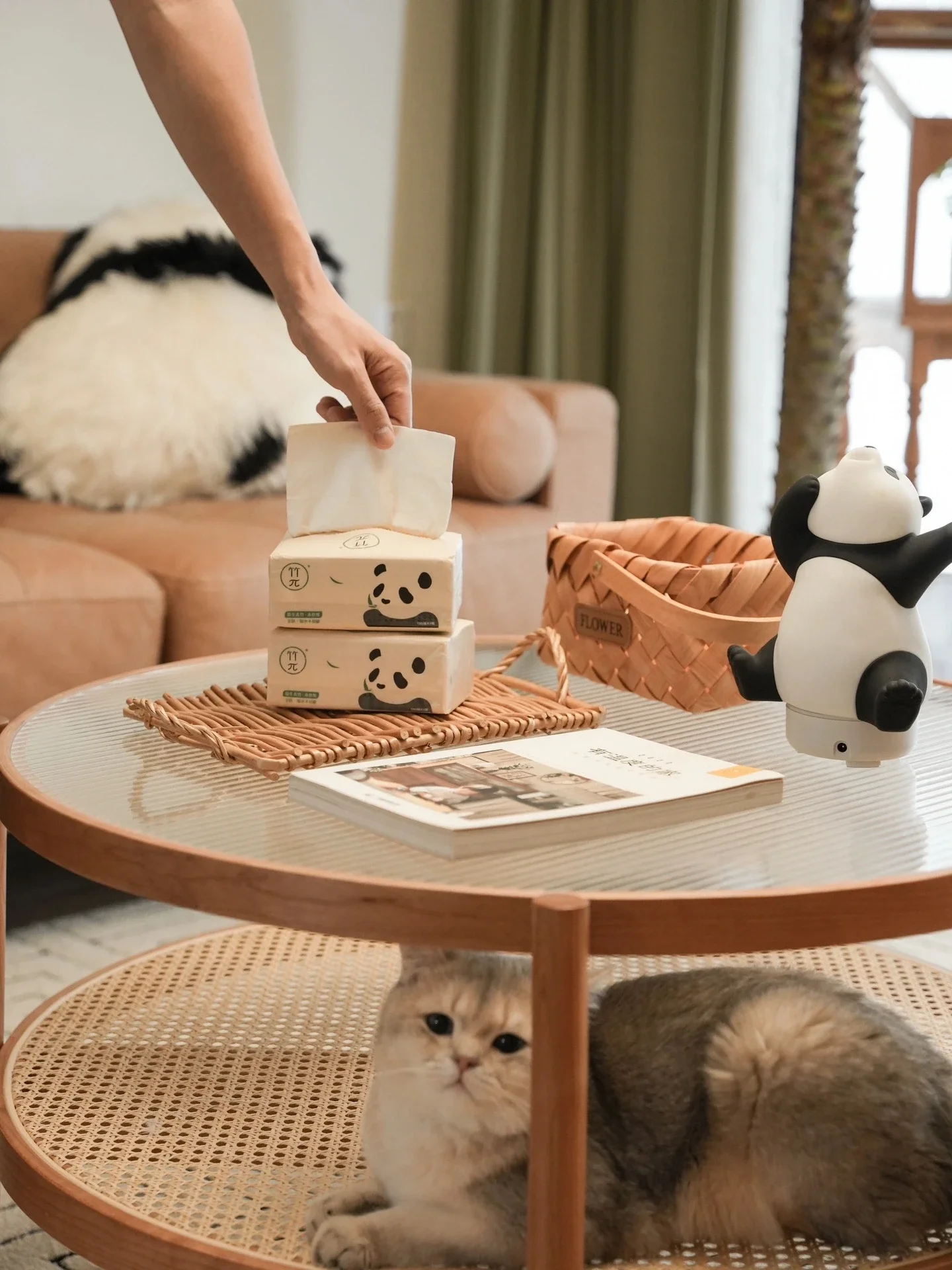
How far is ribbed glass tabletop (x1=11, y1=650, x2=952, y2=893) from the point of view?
0.82 metres

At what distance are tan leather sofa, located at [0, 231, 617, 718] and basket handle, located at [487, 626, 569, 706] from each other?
25.0 inches

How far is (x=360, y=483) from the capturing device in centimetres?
116

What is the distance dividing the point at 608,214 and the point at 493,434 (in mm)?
1416

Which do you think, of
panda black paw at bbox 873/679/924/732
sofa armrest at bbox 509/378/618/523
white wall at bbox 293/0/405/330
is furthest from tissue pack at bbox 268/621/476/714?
white wall at bbox 293/0/405/330

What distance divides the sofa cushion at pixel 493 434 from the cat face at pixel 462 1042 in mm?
1432

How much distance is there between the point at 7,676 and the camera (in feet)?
5.61

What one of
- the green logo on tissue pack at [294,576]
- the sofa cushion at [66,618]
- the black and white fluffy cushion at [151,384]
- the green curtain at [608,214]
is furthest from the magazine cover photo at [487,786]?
the green curtain at [608,214]

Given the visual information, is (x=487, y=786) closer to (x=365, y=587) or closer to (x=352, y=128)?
(x=365, y=587)

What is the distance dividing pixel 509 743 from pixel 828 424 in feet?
7.01

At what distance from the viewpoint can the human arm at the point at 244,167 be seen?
49.4 inches

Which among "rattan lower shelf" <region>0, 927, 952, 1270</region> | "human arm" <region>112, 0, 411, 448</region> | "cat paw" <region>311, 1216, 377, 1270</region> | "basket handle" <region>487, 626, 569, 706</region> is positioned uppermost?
"human arm" <region>112, 0, 411, 448</region>

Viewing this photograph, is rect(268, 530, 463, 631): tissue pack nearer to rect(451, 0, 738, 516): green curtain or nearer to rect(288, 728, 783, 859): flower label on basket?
rect(288, 728, 783, 859): flower label on basket

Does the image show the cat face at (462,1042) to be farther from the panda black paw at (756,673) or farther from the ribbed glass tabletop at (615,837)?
the panda black paw at (756,673)

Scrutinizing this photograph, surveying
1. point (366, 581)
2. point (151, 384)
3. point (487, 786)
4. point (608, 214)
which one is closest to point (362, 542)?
point (366, 581)
